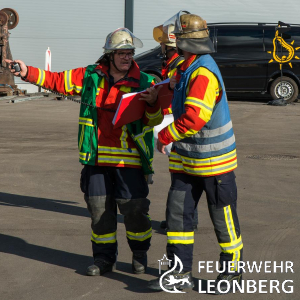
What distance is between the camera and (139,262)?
5398 millimetres

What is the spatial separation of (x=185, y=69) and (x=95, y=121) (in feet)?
2.89

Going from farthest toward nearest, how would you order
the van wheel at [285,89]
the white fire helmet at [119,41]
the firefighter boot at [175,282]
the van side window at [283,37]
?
the van wheel at [285,89] → the van side window at [283,37] → the white fire helmet at [119,41] → the firefighter boot at [175,282]

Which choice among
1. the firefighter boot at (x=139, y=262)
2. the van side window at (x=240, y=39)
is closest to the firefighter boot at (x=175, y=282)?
the firefighter boot at (x=139, y=262)

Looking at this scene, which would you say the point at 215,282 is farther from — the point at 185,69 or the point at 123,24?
the point at 123,24

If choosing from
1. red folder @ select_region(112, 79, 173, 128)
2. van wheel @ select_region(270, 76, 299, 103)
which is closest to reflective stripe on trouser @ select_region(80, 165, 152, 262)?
red folder @ select_region(112, 79, 173, 128)

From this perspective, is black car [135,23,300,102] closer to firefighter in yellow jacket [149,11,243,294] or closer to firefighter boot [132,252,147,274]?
firefighter boot [132,252,147,274]

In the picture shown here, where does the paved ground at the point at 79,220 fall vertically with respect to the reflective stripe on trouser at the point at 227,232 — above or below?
below

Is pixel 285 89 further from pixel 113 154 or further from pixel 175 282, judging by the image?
pixel 175 282

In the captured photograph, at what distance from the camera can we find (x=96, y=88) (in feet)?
17.5

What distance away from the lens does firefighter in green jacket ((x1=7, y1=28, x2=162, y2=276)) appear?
5309 mm

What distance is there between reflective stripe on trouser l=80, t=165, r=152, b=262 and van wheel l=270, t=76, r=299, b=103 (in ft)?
48.6

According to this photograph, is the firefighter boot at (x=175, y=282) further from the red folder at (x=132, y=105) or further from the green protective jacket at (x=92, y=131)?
the red folder at (x=132, y=105)

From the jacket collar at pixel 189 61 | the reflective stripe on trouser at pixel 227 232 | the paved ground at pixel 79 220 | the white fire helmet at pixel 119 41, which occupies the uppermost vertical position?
the white fire helmet at pixel 119 41

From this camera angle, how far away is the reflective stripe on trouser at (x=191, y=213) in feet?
16.0
